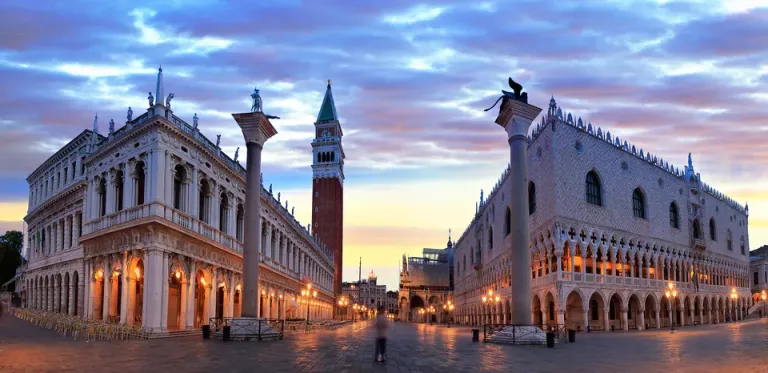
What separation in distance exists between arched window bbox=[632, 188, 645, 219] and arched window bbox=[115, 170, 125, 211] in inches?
1899

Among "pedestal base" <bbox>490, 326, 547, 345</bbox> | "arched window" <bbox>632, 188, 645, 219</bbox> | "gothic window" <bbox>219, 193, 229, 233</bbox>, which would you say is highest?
"arched window" <bbox>632, 188, 645, 219</bbox>

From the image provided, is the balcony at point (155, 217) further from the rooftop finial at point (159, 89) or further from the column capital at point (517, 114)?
the column capital at point (517, 114)

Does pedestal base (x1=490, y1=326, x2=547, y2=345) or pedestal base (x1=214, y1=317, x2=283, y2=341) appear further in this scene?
pedestal base (x1=214, y1=317, x2=283, y2=341)

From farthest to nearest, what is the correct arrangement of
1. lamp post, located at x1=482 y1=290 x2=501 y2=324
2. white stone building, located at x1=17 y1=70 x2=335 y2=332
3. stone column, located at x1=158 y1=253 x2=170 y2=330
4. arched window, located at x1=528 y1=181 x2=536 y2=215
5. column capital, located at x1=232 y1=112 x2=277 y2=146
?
lamp post, located at x1=482 y1=290 x2=501 y2=324 → arched window, located at x1=528 y1=181 x2=536 y2=215 → white stone building, located at x1=17 y1=70 x2=335 y2=332 → stone column, located at x1=158 y1=253 x2=170 y2=330 → column capital, located at x1=232 y1=112 x2=277 y2=146

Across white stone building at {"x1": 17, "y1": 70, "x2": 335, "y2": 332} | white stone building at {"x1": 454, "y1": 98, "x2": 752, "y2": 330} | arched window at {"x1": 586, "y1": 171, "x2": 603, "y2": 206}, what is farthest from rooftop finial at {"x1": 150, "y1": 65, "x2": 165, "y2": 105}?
arched window at {"x1": 586, "y1": 171, "x2": 603, "y2": 206}

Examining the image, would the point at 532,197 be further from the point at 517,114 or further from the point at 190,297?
the point at 190,297

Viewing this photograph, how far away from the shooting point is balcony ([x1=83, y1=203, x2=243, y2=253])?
36406 mm

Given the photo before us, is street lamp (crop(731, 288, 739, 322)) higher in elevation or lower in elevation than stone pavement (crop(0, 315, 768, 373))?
lower

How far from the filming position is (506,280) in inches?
2753

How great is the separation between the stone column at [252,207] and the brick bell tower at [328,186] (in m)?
89.1

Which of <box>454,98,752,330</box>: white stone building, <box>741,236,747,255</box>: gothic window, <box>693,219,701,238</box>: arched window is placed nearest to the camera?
<box>454,98,752,330</box>: white stone building

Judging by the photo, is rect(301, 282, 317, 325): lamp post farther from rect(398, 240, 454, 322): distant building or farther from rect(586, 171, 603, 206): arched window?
rect(398, 240, 454, 322): distant building

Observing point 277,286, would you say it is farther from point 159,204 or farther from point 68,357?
point 68,357

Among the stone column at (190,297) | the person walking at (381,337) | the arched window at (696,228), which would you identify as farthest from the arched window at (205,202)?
the arched window at (696,228)
